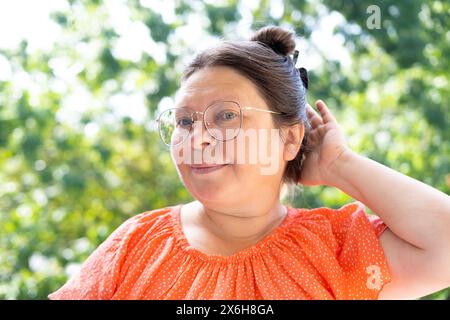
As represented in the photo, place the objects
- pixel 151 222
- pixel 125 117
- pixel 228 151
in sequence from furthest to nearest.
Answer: pixel 125 117, pixel 151 222, pixel 228 151

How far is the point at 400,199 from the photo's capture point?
Result: 910 mm

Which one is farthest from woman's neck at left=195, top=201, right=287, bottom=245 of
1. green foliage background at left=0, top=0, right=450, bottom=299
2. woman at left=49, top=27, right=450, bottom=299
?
green foliage background at left=0, top=0, right=450, bottom=299

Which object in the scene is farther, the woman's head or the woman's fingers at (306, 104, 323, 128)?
Result: the woman's fingers at (306, 104, 323, 128)

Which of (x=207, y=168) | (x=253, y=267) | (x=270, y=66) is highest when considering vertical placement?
(x=270, y=66)

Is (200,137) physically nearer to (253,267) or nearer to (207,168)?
(207,168)

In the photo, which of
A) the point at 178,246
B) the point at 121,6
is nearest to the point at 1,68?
the point at 121,6

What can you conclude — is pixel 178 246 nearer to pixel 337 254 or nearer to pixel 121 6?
pixel 337 254

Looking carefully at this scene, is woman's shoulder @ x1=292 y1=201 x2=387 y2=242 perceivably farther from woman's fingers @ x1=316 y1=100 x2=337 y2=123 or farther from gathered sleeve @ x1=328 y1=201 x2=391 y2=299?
woman's fingers @ x1=316 y1=100 x2=337 y2=123

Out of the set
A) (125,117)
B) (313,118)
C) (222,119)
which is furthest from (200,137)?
(125,117)

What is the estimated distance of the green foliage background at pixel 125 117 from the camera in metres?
1.67

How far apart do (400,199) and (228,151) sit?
11.5 inches

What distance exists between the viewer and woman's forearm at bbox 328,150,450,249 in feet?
2.87

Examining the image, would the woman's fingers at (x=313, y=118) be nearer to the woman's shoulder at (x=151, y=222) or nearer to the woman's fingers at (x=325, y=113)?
the woman's fingers at (x=325, y=113)

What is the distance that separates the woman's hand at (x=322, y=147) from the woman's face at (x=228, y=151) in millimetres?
119
